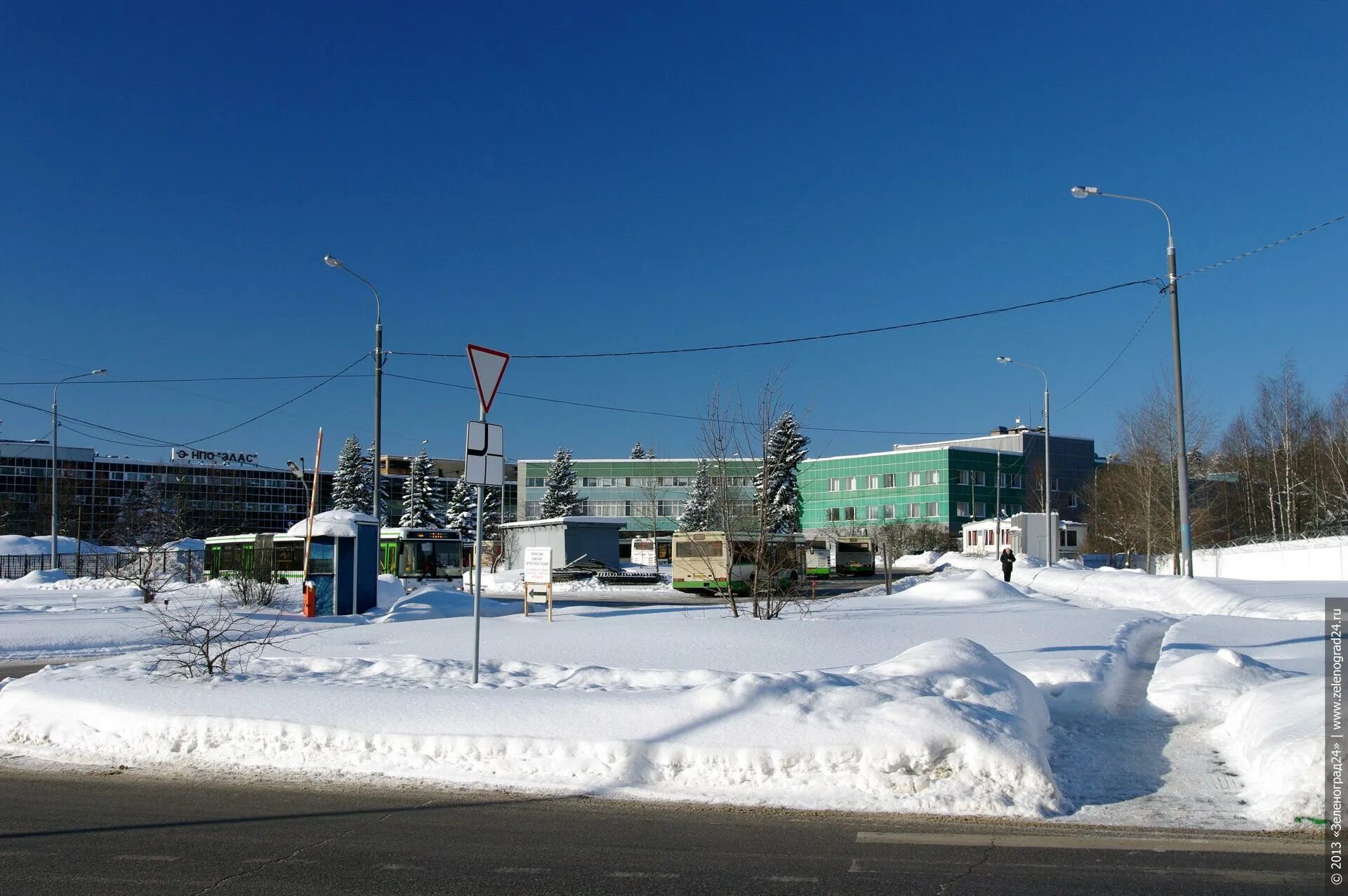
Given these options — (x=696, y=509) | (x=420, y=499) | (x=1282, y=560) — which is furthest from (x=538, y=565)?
(x=420, y=499)

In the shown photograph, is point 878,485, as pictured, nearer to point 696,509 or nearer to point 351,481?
point 696,509

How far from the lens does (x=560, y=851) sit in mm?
6016

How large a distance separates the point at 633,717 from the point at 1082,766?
365 centimetres

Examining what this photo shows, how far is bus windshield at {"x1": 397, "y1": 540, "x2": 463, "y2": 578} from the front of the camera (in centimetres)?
4472

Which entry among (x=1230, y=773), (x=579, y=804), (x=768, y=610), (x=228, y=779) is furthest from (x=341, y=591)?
(x=1230, y=773)

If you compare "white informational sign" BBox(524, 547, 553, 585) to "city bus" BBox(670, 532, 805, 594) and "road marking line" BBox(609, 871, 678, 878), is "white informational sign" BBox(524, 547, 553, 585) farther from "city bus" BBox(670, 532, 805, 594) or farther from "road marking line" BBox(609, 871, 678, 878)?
"road marking line" BBox(609, 871, 678, 878)

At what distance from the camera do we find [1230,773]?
789cm

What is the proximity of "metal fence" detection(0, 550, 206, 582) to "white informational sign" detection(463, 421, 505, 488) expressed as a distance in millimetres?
22664

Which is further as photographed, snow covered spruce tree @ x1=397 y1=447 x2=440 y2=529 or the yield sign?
snow covered spruce tree @ x1=397 y1=447 x2=440 y2=529

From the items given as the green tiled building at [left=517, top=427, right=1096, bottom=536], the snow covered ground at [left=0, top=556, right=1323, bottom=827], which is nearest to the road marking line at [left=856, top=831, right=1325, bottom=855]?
the snow covered ground at [left=0, top=556, right=1323, bottom=827]

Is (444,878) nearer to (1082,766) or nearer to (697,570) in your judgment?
(1082,766)

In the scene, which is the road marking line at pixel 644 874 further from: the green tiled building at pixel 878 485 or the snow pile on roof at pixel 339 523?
the green tiled building at pixel 878 485

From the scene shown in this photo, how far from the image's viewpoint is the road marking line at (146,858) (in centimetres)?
586

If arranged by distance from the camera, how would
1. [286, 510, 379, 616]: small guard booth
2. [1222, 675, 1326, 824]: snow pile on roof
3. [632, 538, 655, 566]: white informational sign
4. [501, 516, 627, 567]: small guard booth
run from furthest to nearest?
1. [632, 538, 655, 566]: white informational sign
2. [501, 516, 627, 567]: small guard booth
3. [286, 510, 379, 616]: small guard booth
4. [1222, 675, 1326, 824]: snow pile on roof
